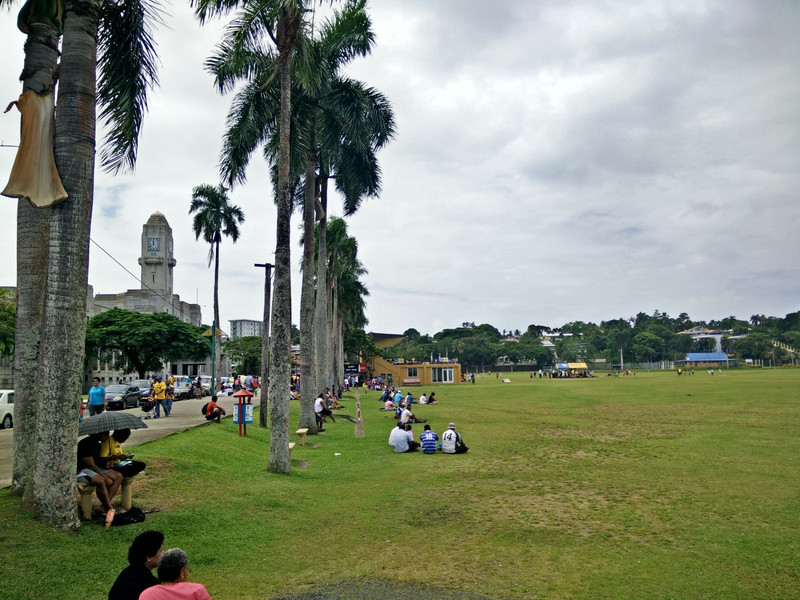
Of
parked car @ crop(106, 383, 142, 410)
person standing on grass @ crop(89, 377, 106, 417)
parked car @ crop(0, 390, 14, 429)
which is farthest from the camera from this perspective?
parked car @ crop(106, 383, 142, 410)

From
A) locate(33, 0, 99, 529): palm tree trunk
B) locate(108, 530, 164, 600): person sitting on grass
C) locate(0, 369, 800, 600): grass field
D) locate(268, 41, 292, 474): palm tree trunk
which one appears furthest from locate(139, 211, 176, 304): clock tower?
locate(108, 530, 164, 600): person sitting on grass

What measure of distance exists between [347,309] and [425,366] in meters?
27.3

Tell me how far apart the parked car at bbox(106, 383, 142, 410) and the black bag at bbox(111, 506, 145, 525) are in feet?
80.0

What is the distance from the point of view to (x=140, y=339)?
184ft

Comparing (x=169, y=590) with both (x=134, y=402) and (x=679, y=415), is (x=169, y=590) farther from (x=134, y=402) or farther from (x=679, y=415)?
(x=134, y=402)

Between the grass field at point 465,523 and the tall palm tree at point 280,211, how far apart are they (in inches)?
42.1

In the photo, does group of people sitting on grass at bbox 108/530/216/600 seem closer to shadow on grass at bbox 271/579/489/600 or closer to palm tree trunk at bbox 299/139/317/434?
shadow on grass at bbox 271/579/489/600

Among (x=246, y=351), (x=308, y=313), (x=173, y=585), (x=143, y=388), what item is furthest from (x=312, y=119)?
(x=246, y=351)

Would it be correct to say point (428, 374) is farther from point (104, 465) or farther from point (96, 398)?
point (104, 465)

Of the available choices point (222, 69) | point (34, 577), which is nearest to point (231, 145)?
point (222, 69)

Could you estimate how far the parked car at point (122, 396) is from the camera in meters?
32.1

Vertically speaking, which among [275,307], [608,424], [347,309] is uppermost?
[347,309]

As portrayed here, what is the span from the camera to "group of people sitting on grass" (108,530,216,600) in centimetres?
431

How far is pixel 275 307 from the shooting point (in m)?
14.6
